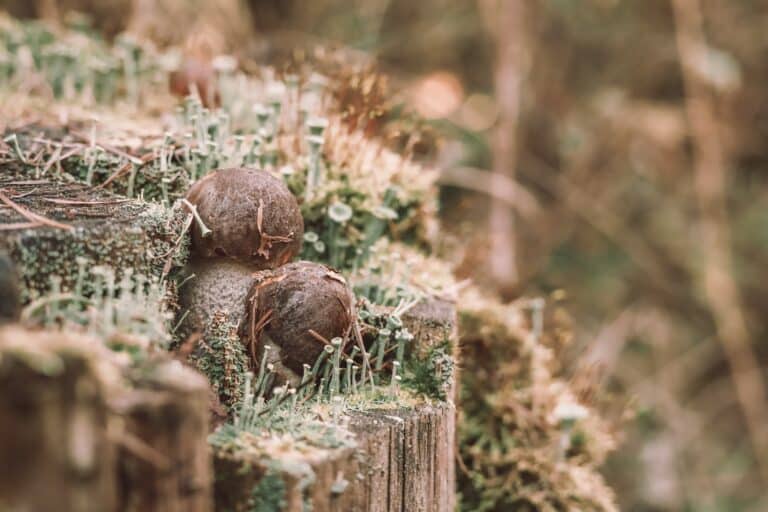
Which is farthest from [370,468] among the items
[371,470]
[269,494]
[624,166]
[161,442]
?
[624,166]

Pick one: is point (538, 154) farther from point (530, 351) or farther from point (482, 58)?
point (530, 351)

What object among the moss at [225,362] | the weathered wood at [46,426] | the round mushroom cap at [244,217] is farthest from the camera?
the round mushroom cap at [244,217]

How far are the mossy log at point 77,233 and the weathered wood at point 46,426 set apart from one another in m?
0.48

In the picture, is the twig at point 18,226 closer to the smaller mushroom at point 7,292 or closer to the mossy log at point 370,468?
the smaller mushroom at point 7,292

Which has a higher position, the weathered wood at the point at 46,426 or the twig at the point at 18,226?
the twig at the point at 18,226

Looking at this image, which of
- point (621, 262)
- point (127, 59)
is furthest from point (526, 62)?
point (127, 59)

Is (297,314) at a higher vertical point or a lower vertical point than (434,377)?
higher

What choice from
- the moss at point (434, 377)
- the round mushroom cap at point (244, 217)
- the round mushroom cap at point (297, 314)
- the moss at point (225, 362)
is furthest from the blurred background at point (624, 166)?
the moss at point (225, 362)

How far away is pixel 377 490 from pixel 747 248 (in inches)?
265

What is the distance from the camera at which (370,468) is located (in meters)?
1.96

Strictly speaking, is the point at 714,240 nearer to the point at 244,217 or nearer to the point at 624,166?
the point at 624,166

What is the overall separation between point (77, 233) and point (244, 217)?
0.49 metres

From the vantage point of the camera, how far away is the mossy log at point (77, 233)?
5.86 feet

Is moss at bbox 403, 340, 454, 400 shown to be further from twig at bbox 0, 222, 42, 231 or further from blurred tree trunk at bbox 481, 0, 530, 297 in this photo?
blurred tree trunk at bbox 481, 0, 530, 297
